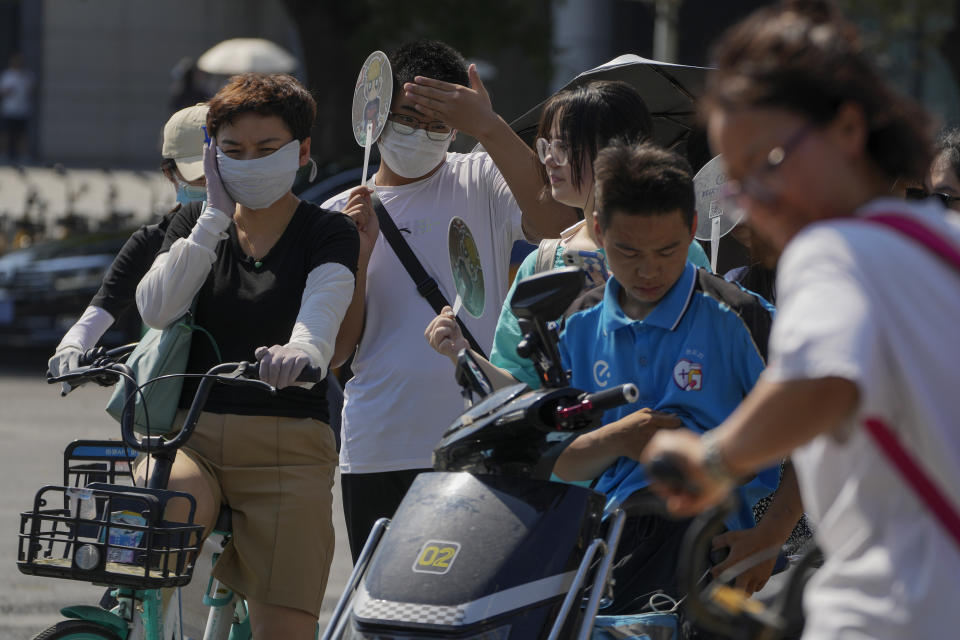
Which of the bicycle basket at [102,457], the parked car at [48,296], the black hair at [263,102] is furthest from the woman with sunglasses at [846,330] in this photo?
the parked car at [48,296]

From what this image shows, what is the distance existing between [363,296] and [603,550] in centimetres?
175

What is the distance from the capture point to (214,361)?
4055mm

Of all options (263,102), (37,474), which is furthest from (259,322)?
(37,474)

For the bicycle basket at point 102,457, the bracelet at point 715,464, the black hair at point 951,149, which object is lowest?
the bicycle basket at point 102,457

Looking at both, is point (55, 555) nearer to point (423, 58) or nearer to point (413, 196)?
point (413, 196)

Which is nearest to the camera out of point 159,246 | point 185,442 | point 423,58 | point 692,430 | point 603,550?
point 603,550

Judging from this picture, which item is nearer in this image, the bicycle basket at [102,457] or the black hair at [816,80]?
the black hair at [816,80]

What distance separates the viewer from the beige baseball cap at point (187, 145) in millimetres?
4531

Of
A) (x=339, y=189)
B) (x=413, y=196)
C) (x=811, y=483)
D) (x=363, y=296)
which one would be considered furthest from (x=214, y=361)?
(x=339, y=189)

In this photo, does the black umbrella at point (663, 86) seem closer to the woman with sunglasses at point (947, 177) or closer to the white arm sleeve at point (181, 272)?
the woman with sunglasses at point (947, 177)

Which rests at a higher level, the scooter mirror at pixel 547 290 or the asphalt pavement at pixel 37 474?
the scooter mirror at pixel 547 290

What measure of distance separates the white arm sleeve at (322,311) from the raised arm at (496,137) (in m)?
0.70

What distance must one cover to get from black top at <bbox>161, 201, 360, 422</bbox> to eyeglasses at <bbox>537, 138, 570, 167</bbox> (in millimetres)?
560

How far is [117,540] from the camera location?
3.57 meters
